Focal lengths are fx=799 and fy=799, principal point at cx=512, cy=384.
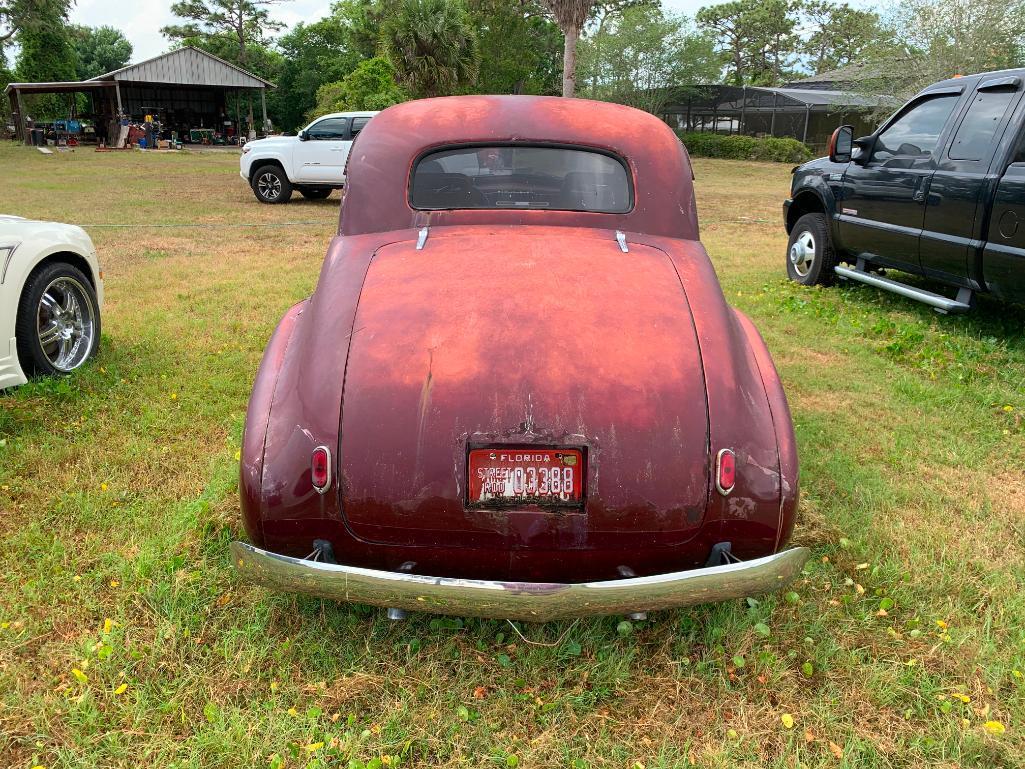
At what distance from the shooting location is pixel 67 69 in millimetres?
46531

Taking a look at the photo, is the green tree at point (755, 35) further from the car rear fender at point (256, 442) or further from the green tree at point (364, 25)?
the car rear fender at point (256, 442)

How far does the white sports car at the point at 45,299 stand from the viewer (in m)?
4.32

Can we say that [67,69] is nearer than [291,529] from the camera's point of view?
No

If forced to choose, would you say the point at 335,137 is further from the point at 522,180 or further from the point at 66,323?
the point at 522,180

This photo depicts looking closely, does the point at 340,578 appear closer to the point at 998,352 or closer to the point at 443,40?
the point at 998,352

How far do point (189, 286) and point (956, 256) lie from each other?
669 centimetres

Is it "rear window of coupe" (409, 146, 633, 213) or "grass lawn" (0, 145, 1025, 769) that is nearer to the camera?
"grass lawn" (0, 145, 1025, 769)

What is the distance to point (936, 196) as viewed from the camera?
5.99 meters

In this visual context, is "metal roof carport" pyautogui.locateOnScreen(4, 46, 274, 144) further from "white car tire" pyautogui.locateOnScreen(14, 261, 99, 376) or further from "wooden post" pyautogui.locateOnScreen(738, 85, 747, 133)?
"white car tire" pyautogui.locateOnScreen(14, 261, 99, 376)

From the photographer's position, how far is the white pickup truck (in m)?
14.6

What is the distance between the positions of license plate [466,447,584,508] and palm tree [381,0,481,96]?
2762 cm

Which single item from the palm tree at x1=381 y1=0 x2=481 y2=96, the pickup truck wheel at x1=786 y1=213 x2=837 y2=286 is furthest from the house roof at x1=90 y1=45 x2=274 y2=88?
the pickup truck wheel at x1=786 y1=213 x2=837 y2=286

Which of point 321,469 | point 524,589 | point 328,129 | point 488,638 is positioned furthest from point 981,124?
point 328,129

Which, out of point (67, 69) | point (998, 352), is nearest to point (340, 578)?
point (998, 352)
